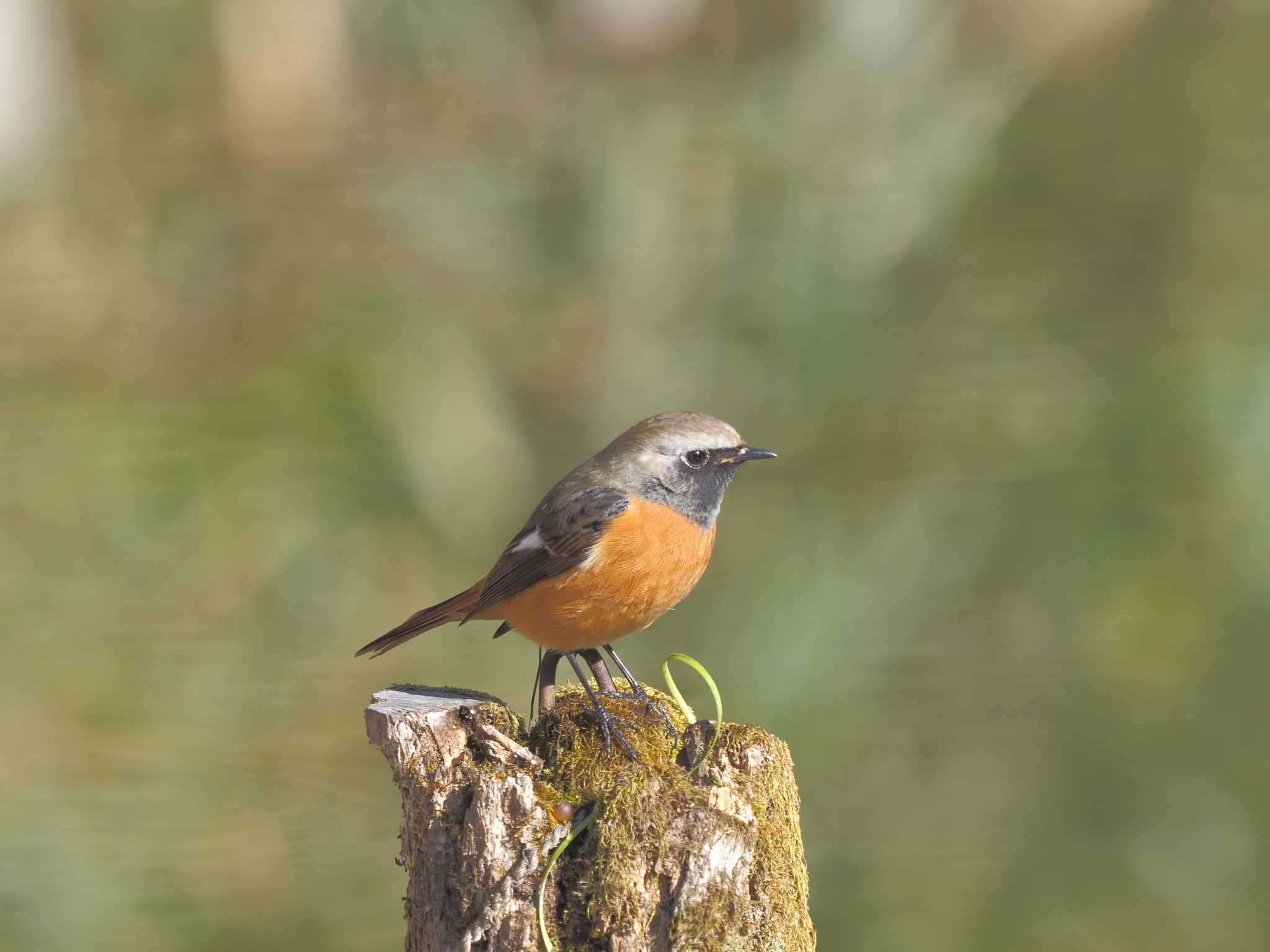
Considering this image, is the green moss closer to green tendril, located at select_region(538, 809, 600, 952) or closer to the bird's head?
green tendril, located at select_region(538, 809, 600, 952)

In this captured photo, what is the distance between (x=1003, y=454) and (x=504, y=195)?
2.31 metres

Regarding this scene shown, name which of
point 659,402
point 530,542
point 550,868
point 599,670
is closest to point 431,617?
point 530,542

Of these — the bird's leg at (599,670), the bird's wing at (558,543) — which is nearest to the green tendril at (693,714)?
the bird's leg at (599,670)

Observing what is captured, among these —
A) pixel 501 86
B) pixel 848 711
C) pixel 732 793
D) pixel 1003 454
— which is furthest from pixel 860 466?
pixel 732 793

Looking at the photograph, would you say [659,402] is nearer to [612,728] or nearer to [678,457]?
[678,457]

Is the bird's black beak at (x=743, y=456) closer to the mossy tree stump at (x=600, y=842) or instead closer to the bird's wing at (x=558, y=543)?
the bird's wing at (x=558, y=543)

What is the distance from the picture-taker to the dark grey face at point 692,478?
2.71 metres

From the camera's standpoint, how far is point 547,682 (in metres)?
2.44

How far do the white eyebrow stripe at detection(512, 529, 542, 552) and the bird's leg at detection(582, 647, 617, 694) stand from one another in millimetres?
247

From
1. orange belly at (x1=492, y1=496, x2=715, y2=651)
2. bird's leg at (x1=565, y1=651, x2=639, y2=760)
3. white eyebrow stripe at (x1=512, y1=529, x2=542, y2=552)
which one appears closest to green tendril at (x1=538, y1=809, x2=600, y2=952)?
bird's leg at (x1=565, y1=651, x2=639, y2=760)

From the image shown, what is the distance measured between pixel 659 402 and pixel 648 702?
8.93ft

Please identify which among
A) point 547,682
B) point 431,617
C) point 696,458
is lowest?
point 547,682

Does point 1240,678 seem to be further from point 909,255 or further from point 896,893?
point 909,255

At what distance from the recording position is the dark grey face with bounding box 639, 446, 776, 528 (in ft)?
8.88
